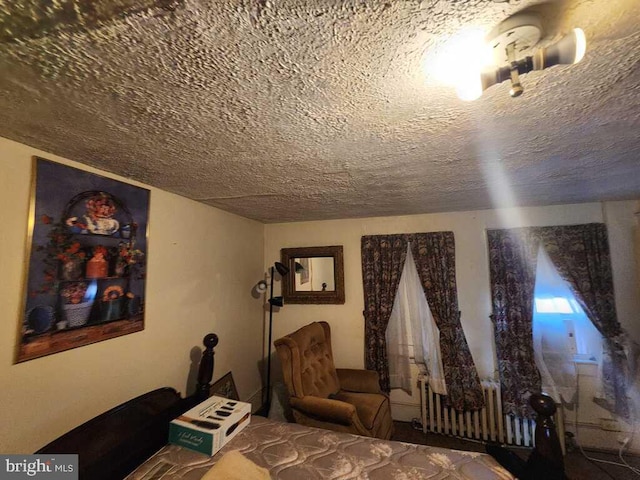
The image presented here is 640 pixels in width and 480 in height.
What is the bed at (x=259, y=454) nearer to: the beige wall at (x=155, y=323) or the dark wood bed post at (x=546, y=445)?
the dark wood bed post at (x=546, y=445)

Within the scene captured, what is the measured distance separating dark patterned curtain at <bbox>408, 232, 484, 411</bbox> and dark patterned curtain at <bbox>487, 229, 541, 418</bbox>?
0.30m

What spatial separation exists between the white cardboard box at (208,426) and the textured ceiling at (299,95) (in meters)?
1.54

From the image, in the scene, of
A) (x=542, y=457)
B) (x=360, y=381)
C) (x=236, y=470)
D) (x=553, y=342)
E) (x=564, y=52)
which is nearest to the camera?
(x=564, y=52)

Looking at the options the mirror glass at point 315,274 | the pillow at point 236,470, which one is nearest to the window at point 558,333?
the mirror glass at point 315,274

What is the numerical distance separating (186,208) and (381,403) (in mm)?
2454

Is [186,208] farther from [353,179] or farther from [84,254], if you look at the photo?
[353,179]

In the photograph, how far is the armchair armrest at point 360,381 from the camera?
2803mm

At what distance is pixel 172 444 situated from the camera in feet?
5.46

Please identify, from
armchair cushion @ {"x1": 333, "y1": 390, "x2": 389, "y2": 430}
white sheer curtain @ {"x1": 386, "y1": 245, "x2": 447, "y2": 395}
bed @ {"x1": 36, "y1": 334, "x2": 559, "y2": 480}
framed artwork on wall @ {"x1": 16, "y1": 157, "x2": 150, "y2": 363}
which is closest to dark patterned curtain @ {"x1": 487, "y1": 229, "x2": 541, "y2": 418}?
white sheer curtain @ {"x1": 386, "y1": 245, "x2": 447, "y2": 395}

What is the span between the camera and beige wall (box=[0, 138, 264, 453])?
1236mm

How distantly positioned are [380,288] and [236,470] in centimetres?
220

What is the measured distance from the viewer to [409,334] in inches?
120

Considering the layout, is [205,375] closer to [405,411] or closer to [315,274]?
[315,274]

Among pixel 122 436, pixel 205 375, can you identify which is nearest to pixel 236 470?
pixel 122 436
